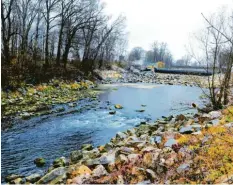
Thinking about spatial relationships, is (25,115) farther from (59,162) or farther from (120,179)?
(120,179)

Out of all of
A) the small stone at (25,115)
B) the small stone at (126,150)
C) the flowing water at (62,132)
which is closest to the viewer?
the small stone at (126,150)

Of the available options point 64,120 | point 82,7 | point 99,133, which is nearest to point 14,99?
point 64,120

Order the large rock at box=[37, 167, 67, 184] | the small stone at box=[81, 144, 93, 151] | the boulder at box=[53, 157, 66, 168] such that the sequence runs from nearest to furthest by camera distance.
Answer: the large rock at box=[37, 167, 67, 184], the boulder at box=[53, 157, 66, 168], the small stone at box=[81, 144, 93, 151]

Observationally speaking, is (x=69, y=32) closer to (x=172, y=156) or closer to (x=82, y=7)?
(x=82, y=7)

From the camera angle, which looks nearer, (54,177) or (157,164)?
(157,164)

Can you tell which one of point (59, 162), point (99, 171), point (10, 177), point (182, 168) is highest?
point (182, 168)

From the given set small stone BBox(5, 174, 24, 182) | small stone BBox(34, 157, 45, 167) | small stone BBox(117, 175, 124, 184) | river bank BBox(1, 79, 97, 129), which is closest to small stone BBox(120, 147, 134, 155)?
small stone BBox(117, 175, 124, 184)

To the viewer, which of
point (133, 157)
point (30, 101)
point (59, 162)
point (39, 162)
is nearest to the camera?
point (133, 157)

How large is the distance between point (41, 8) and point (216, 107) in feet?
61.3

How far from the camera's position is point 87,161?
20.3 feet

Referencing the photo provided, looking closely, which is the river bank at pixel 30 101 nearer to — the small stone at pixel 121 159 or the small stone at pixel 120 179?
the small stone at pixel 121 159

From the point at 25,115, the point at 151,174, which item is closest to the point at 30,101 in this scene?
the point at 25,115

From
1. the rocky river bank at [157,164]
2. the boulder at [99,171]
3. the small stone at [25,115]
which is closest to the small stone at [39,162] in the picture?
the rocky river bank at [157,164]

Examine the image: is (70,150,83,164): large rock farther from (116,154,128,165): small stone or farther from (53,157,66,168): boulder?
(116,154,128,165): small stone
